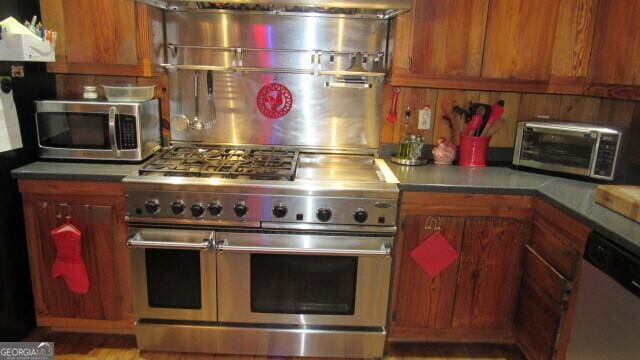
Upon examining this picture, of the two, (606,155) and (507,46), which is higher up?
(507,46)

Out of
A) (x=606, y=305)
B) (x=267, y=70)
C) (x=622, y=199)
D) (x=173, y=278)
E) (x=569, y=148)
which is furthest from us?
(x=267, y=70)

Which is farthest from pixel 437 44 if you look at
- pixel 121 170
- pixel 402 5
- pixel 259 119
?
pixel 121 170

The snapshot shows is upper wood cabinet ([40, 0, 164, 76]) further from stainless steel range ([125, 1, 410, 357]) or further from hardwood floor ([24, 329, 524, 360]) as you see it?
hardwood floor ([24, 329, 524, 360])

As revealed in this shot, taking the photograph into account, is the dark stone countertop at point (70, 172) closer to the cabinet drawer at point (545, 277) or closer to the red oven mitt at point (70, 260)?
the red oven mitt at point (70, 260)

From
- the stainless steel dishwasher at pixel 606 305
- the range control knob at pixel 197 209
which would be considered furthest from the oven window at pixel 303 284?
the stainless steel dishwasher at pixel 606 305

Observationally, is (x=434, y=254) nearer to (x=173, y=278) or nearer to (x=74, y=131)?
(x=173, y=278)

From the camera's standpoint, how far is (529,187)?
6.68 feet

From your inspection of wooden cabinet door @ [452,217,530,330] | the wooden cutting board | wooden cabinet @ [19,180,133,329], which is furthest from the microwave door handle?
the wooden cutting board

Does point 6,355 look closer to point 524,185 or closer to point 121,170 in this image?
point 121,170

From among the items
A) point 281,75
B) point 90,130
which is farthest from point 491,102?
point 90,130

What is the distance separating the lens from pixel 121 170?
2066 millimetres

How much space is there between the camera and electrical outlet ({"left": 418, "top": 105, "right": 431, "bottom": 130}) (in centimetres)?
249

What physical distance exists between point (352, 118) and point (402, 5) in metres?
0.78

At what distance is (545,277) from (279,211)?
1188 mm
